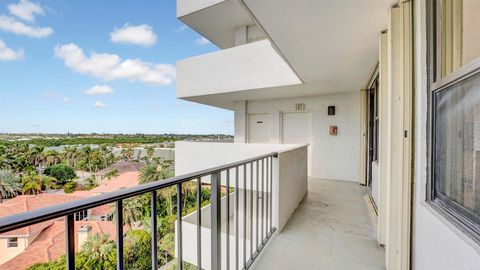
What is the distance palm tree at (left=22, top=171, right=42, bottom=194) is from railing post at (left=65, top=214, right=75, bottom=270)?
19.4 meters

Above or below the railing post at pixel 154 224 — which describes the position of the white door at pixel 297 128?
above

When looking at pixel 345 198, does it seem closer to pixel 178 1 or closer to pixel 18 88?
pixel 178 1

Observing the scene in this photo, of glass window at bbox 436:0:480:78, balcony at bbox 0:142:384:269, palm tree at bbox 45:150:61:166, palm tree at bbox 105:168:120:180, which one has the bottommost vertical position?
palm tree at bbox 105:168:120:180

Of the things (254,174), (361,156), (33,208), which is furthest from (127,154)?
(33,208)

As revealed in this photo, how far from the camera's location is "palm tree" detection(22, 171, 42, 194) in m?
14.7

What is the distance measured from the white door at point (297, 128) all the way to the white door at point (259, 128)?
530mm

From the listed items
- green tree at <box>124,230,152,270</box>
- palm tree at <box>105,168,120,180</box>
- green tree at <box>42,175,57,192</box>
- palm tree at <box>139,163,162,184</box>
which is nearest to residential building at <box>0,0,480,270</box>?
green tree at <box>124,230,152,270</box>

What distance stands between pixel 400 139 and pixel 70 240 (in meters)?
2.01

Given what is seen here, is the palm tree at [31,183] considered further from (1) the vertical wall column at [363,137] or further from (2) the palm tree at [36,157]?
(1) the vertical wall column at [363,137]

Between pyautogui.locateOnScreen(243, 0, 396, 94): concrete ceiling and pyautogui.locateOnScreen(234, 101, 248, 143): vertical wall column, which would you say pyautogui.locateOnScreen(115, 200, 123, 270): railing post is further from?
pyautogui.locateOnScreen(234, 101, 248, 143): vertical wall column

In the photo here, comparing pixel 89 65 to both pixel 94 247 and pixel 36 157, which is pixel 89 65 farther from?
pixel 94 247

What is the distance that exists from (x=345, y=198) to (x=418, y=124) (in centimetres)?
280

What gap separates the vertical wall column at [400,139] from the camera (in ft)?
5.24

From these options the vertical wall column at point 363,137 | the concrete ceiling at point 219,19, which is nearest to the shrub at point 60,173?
the concrete ceiling at point 219,19
